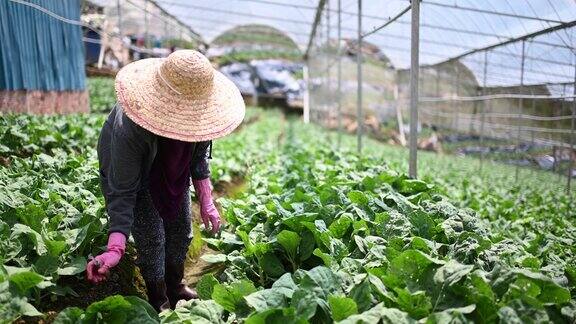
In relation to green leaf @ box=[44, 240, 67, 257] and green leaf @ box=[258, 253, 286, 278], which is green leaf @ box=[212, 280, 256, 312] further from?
green leaf @ box=[44, 240, 67, 257]

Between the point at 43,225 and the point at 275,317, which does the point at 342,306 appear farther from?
the point at 43,225

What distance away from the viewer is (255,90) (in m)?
28.4

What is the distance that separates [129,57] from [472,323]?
21754 millimetres

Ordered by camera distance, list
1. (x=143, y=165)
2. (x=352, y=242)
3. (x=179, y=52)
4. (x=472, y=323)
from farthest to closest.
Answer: (x=352, y=242)
(x=143, y=165)
(x=179, y=52)
(x=472, y=323)

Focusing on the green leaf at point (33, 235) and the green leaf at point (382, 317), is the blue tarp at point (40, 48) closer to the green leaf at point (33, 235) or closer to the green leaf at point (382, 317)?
the green leaf at point (33, 235)

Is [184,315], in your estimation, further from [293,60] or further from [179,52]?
[293,60]

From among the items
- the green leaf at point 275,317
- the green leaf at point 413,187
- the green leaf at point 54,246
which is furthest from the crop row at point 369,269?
the green leaf at point 54,246

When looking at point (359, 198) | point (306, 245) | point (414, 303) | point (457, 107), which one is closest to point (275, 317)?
point (414, 303)

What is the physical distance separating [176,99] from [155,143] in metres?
0.30

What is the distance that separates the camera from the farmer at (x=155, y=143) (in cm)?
263

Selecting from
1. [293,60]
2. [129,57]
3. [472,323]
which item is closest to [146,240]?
[472,323]

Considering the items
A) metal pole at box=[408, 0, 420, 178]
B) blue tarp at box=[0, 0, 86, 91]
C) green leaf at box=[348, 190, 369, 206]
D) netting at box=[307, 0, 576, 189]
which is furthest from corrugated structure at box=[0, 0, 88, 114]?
green leaf at box=[348, 190, 369, 206]

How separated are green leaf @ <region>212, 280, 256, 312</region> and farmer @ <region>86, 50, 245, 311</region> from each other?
607 millimetres

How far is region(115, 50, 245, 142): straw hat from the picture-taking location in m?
2.60
